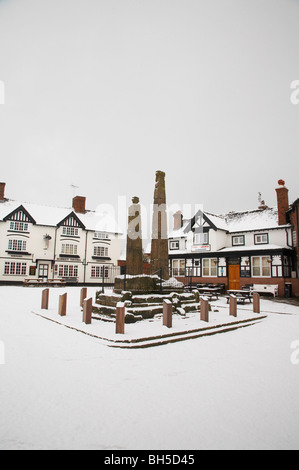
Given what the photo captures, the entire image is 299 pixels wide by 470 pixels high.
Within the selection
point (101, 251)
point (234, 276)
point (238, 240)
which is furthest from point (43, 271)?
point (238, 240)

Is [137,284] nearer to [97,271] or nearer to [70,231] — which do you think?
[70,231]

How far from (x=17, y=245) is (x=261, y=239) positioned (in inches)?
1046

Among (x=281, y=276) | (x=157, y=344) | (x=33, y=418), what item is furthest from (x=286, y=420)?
(x=281, y=276)

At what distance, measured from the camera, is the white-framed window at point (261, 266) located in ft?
75.1

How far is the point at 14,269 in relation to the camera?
30625mm

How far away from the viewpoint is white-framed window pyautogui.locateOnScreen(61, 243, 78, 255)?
33.5 metres

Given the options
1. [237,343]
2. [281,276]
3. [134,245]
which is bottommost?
[237,343]

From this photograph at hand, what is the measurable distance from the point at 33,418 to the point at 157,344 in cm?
377

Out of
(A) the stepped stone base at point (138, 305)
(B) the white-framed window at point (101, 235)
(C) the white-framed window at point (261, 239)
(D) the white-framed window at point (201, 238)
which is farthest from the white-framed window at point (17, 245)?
(C) the white-framed window at point (261, 239)

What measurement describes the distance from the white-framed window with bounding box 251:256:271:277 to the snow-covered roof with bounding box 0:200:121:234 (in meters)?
19.7

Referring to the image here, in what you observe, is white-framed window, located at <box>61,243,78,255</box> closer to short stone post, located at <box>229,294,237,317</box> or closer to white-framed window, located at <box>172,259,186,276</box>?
white-framed window, located at <box>172,259,186,276</box>

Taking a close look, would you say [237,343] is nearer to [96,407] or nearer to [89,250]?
[96,407]
